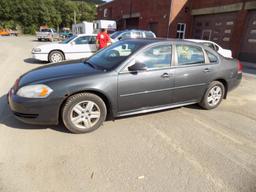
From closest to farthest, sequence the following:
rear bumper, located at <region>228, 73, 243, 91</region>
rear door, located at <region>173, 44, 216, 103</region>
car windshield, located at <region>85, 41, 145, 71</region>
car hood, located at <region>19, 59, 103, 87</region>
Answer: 1. car hood, located at <region>19, 59, 103, 87</region>
2. car windshield, located at <region>85, 41, 145, 71</region>
3. rear door, located at <region>173, 44, 216, 103</region>
4. rear bumper, located at <region>228, 73, 243, 91</region>

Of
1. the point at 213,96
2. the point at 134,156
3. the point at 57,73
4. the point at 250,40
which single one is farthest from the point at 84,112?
the point at 250,40

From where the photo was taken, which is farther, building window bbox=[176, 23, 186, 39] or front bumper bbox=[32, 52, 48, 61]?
building window bbox=[176, 23, 186, 39]

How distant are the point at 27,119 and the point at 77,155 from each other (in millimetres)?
1028

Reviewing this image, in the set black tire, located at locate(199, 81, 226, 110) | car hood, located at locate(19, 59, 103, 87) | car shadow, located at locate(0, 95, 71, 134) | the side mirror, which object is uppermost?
the side mirror

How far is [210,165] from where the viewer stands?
283 cm

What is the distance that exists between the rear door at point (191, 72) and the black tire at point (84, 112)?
1.54 metres

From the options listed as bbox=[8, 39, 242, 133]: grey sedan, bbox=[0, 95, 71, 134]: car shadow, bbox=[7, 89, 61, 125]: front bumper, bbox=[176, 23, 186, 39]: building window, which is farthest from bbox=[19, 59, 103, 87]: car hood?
bbox=[176, 23, 186, 39]: building window

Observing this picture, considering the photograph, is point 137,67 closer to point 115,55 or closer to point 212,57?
point 115,55

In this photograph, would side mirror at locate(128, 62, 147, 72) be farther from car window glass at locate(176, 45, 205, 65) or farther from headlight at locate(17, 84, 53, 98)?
headlight at locate(17, 84, 53, 98)

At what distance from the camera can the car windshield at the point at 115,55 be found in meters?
3.74

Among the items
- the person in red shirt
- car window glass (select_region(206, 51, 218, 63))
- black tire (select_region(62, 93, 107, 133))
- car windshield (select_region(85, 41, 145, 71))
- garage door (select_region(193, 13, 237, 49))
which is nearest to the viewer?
black tire (select_region(62, 93, 107, 133))

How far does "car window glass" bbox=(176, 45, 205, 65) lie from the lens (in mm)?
4141

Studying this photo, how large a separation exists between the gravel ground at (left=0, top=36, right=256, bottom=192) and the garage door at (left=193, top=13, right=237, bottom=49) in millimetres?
14265

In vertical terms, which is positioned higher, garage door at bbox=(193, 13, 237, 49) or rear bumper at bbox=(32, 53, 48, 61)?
garage door at bbox=(193, 13, 237, 49)
